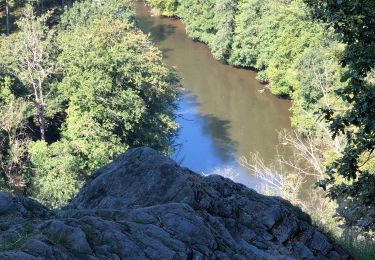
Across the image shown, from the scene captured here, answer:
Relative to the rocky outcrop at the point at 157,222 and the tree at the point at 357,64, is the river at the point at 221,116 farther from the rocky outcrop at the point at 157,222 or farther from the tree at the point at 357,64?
the tree at the point at 357,64

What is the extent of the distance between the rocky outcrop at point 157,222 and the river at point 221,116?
784 inches

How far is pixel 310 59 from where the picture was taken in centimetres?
3625

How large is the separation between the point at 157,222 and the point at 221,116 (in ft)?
107

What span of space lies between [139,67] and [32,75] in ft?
19.7

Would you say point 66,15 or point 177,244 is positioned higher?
point 66,15

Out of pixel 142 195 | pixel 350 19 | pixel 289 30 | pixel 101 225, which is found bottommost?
pixel 101 225

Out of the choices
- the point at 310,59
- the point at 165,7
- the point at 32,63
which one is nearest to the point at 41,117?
the point at 32,63

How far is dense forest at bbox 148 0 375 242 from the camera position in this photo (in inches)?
309

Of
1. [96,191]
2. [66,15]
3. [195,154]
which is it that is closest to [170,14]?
[66,15]

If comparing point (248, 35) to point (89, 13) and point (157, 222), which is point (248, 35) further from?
point (157, 222)

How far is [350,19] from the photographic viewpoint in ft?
25.2

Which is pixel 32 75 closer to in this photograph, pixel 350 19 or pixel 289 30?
pixel 289 30

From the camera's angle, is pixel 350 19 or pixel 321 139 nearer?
pixel 350 19

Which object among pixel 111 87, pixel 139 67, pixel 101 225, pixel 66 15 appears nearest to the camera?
pixel 101 225
